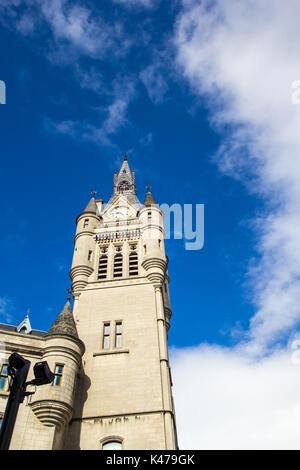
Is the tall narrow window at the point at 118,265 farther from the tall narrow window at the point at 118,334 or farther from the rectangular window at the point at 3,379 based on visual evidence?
the rectangular window at the point at 3,379

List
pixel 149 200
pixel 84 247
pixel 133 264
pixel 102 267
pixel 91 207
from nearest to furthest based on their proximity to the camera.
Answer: pixel 133 264 → pixel 102 267 → pixel 84 247 → pixel 91 207 → pixel 149 200

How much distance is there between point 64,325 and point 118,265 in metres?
11.1

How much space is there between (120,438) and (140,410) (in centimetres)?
195

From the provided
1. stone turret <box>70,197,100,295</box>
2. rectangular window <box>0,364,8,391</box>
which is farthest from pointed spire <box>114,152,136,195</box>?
rectangular window <box>0,364,8,391</box>

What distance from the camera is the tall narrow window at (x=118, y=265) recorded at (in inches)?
1346

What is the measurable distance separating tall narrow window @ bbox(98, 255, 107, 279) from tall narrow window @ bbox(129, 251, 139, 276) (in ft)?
7.61

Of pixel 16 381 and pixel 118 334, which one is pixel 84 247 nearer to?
pixel 118 334

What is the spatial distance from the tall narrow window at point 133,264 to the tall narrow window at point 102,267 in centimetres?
232

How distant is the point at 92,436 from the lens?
22812mm

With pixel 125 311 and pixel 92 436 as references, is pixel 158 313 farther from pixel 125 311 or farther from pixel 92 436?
pixel 92 436

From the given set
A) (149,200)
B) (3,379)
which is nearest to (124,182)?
(149,200)

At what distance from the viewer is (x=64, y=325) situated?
24.9 metres
